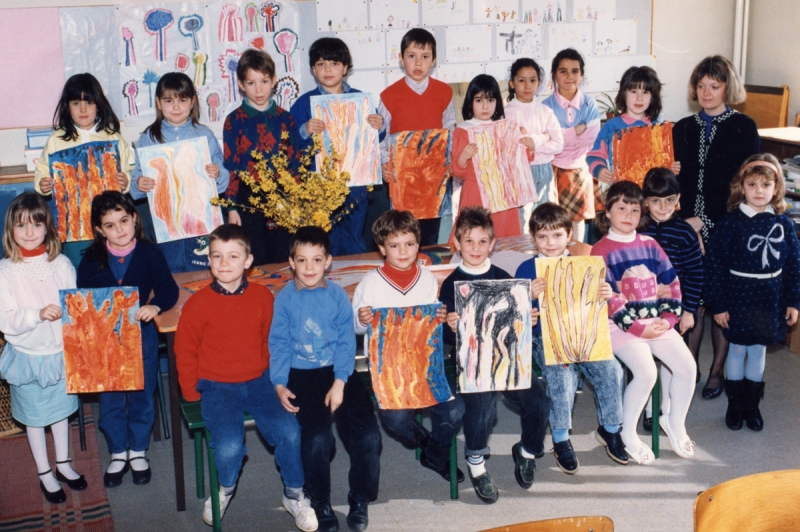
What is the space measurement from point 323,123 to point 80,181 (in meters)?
1.14

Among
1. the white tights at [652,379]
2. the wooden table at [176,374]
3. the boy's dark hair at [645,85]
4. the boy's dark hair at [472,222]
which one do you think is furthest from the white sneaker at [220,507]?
the boy's dark hair at [645,85]

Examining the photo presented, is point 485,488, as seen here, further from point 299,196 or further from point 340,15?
point 340,15

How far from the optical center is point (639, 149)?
4.25 meters

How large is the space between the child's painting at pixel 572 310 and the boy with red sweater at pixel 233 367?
107cm

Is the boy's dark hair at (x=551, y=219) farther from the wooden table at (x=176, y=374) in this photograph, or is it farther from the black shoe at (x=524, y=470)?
the black shoe at (x=524, y=470)

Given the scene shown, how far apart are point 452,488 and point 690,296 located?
55.9 inches

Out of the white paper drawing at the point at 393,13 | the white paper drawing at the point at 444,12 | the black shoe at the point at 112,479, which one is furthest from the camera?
the white paper drawing at the point at 444,12

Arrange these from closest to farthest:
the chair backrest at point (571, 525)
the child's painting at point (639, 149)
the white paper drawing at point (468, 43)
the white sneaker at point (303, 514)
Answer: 1. the chair backrest at point (571, 525)
2. the white sneaker at point (303, 514)
3. the child's painting at point (639, 149)
4. the white paper drawing at point (468, 43)

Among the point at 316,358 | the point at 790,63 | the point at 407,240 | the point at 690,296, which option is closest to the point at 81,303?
the point at 316,358

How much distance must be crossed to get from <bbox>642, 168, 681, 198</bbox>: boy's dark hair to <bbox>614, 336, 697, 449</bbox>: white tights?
654 mm

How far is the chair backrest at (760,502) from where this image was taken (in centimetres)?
182

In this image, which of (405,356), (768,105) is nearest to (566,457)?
(405,356)

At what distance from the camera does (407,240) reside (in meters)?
3.37

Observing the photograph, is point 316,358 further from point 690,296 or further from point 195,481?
point 690,296
